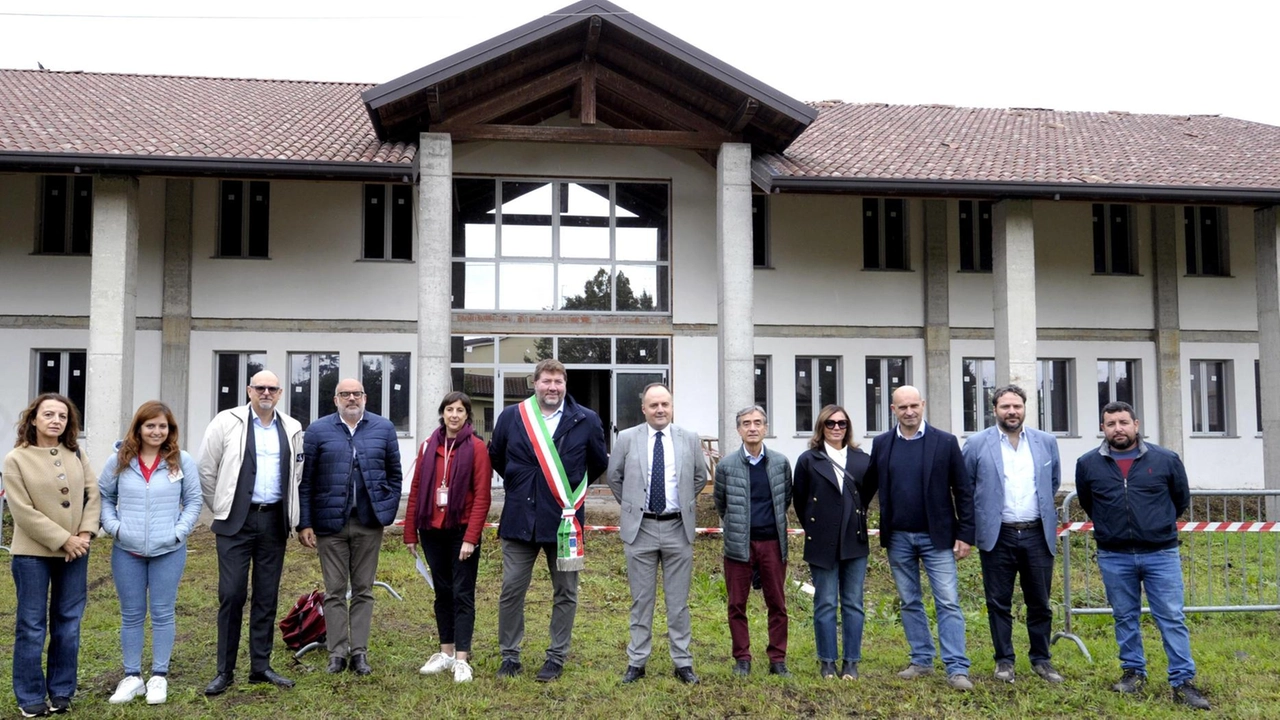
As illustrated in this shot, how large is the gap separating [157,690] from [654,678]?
3.00m

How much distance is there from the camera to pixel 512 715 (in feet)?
18.7

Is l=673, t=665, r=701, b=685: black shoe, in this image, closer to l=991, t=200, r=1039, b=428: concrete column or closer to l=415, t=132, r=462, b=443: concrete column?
l=415, t=132, r=462, b=443: concrete column

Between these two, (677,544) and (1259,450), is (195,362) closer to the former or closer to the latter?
(677,544)

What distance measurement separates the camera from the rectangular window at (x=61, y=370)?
16.1m

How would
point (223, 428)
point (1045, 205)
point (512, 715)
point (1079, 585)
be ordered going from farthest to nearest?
point (1045, 205), point (1079, 585), point (223, 428), point (512, 715)

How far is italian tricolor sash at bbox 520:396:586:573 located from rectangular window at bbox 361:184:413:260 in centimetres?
1083

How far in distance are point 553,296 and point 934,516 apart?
36.0 ft

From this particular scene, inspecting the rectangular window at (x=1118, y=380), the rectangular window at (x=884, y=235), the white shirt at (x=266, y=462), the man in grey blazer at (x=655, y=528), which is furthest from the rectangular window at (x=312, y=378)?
the rectangular window at (x=1118, y=380)

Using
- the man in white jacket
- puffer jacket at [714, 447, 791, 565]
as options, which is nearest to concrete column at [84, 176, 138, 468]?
the man in white jacket

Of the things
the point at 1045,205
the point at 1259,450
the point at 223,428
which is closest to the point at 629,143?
the point at 1045,205

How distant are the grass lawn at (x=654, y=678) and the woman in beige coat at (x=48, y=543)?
29 cm

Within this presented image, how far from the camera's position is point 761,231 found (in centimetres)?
1748

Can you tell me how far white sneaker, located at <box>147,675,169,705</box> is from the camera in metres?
5.83

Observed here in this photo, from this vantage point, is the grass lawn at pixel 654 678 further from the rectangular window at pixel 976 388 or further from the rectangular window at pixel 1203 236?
the rectangular window at pixel 1203 236
